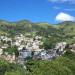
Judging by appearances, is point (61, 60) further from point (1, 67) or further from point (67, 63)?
point (1, 67)

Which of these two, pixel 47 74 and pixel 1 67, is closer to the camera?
pixel 47 74

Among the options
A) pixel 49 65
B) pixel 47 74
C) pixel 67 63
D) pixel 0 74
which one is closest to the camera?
pixel 47 74

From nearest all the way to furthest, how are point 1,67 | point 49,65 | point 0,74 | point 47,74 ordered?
point 47,74 < point 49,65 < point 0,74 < point 1,67

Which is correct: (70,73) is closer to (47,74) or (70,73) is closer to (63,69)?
(63,69)

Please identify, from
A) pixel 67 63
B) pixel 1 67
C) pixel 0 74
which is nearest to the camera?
pixel 67 63

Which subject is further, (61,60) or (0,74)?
(0,74)

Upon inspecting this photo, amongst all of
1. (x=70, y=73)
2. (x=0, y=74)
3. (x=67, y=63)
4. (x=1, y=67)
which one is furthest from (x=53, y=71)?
(x=1, y=67)

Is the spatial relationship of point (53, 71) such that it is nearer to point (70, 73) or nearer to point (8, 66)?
point (70, 73)

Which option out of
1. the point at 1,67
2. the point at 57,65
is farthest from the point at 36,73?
the point at 1,67

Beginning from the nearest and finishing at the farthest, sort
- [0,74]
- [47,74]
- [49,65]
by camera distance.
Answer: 1. [47,74]
2. [49,65]
3. [0,74]
